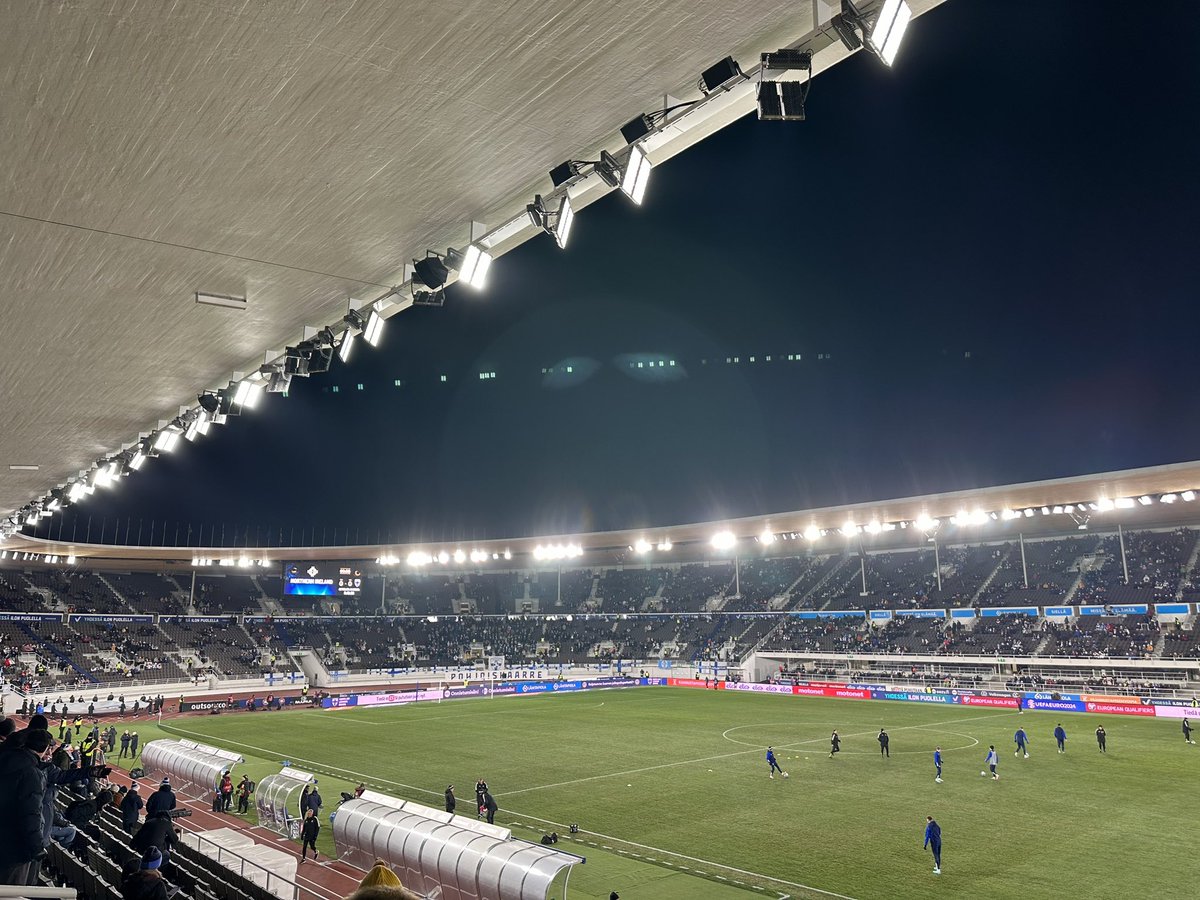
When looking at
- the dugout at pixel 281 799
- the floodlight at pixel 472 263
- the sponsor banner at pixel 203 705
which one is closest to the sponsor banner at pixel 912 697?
the dugout at pixel 281 799

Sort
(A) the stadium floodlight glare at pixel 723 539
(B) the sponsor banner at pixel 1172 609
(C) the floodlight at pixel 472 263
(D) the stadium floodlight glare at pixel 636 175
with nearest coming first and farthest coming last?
(D) the stadium floodlight glare at pixel 636 175 → (C) the floodlight at pixel 472 263 → (B) the sponsor banner at pixel 1172 609 → (A) the stadium floodlight glare at pixel 723 539

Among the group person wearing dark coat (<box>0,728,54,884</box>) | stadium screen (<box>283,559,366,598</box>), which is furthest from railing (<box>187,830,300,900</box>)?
stadium screen (<box>283,559,366,598</box>)

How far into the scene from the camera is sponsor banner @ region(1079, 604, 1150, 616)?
177ft

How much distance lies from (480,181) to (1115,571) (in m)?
66.6

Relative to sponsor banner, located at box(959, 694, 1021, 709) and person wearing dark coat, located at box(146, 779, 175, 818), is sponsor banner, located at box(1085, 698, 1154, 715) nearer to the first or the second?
sponsor banner, located at box(959, 694, 1021, 709)

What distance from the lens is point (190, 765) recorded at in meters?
25.1

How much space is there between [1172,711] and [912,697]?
15.3 metres

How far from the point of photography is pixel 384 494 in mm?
72312

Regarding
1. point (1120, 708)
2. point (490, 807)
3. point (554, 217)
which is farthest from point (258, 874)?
point (1120, 708)

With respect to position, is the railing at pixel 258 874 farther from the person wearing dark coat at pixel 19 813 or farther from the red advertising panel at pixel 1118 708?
the red advertising panel at pixel 1118 708

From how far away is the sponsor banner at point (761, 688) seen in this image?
62938mm

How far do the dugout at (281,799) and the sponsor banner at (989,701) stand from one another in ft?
141

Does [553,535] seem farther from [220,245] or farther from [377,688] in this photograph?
[220,245]

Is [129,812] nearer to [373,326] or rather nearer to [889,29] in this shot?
[373,326]
